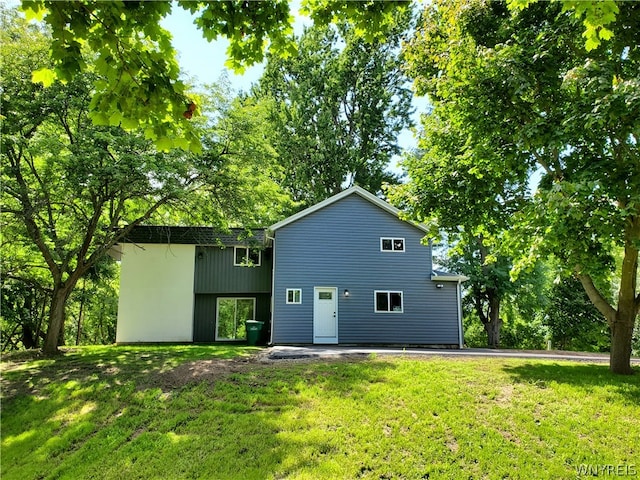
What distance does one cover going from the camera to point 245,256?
18.2m

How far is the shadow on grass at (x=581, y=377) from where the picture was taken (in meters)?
7.50

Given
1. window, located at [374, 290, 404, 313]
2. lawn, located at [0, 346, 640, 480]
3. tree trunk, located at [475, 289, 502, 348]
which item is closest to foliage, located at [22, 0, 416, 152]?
lawn, located at [0, 346, 640, 480]

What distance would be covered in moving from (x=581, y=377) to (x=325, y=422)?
224 inches

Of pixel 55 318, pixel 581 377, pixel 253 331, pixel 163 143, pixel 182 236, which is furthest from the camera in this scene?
pixel 182 236

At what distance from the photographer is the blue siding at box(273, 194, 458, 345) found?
1576 cm

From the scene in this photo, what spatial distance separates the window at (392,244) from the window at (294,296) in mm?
3879

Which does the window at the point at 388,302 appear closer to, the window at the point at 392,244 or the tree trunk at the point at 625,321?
the window at the point at 392,244

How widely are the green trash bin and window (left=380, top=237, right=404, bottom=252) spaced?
19.6ft

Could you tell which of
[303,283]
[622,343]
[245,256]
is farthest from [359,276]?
[622,343]

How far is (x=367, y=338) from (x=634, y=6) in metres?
12.3

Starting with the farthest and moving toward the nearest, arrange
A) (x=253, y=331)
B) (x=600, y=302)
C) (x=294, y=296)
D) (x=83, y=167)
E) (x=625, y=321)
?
1. (x=253, y=331)
2. (x=294, y=296)
3. (x=83, y=167)
4. (x=600, y=302)
5. (x=625, y=321)

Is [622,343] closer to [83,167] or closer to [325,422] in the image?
[325,422]


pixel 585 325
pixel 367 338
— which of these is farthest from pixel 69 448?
pixel 585 325

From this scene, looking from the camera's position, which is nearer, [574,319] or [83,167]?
[83,167]
